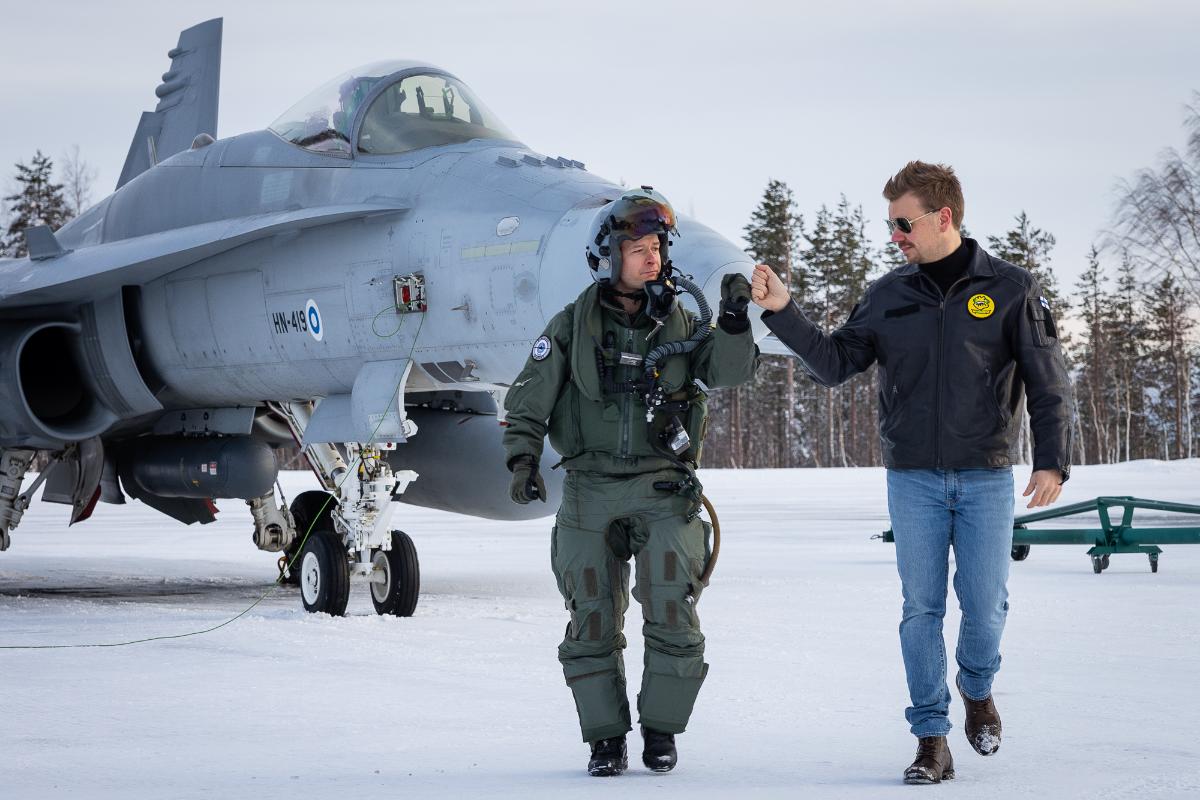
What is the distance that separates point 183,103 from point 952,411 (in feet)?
36.3

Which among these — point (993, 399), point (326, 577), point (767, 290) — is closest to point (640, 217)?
point (767, 290)

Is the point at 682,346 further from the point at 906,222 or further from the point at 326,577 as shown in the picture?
the point at 326,577

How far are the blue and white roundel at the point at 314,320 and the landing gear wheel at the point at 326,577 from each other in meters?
1.20

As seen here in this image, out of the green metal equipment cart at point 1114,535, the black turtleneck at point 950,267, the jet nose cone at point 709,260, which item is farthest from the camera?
the green metal equipment cart at point 1114,535

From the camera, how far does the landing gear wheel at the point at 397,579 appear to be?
26.8 feet

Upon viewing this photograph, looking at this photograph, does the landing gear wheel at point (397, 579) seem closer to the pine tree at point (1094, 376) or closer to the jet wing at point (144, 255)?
the jet wing at point (144, 255)

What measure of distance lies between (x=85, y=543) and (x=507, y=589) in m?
7.87

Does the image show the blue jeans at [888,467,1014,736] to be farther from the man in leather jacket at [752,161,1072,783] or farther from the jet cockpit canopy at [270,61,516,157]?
the jet cockpit canopy at [270,61,516,157]

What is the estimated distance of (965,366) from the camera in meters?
3.99

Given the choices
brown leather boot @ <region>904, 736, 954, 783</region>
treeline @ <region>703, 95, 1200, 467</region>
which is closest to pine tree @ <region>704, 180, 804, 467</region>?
treeline @ <region>703, 95, 1200, 467</region>

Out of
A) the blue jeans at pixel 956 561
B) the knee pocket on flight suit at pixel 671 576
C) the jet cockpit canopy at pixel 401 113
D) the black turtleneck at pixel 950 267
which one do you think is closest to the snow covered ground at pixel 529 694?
the blue jeans at pixel 956 561

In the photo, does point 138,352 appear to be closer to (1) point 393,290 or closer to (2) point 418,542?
(1) point 393,290

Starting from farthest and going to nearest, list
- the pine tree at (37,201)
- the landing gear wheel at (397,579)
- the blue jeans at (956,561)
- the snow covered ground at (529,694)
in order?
1. the pine tree at (37,201)
2. the landing gear wheel at (397,579)
3. the blue jeans at (956,561)
4. the snow covered ground at (529,694)

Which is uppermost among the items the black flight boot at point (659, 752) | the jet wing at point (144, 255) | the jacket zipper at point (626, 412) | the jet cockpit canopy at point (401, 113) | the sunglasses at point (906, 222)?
the jet cockpit canopy at point (401, 113)
